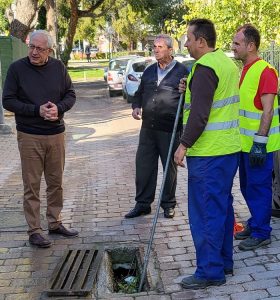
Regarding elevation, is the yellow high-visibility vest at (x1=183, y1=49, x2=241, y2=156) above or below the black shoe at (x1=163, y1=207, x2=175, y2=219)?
above

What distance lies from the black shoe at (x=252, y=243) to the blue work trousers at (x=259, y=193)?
38mm

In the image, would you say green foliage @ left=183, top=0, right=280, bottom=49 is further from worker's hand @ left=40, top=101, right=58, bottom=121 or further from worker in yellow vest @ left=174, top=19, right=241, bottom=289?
worker in yellow vest @ left=174, top=19, right=241, bottom=289

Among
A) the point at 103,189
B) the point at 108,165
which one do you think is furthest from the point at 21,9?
the point at 103,189

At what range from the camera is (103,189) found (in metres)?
7.38

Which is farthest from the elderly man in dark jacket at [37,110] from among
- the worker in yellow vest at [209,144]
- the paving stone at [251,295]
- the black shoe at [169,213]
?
the paving stone at [251,295]

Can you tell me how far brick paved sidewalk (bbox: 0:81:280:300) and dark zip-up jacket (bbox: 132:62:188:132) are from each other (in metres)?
1.12

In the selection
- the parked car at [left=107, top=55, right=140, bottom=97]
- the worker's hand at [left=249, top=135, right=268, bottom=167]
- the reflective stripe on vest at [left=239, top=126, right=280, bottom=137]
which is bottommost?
the parked car at [left=107, top=55, right=140, bottom=97]

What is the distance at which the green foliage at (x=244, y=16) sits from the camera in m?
13.1

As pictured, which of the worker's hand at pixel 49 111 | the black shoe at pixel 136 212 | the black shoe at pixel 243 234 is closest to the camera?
the worker's hand at pixel 49 111

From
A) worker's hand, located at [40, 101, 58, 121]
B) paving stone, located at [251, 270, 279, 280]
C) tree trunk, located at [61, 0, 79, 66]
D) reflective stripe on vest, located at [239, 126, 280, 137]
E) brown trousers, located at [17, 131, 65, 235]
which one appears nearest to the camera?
paving stone, located at [251, 270, 279, 280]

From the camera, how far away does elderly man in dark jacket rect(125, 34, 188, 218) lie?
5559 millimetres

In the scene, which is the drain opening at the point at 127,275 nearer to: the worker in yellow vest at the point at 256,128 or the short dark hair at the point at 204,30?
the worker in yellow vest at the point at 256,128

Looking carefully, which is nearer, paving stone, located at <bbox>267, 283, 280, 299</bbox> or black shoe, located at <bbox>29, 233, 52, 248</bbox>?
paving stone, located at <bbox>267, 283, 280, 299</bbox>

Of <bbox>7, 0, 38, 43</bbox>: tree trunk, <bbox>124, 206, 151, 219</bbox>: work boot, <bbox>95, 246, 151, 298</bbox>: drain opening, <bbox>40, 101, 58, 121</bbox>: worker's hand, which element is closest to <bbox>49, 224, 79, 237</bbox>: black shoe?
<bbox>95, 246, 151, 298</bbox>: drain opening
